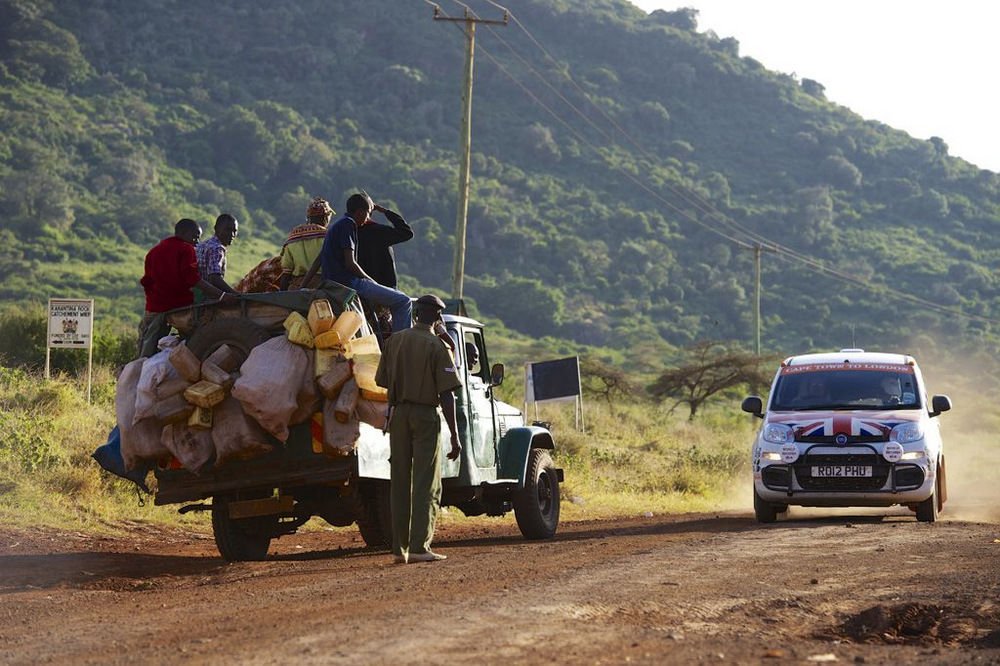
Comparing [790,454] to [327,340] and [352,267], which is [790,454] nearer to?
[352,267]

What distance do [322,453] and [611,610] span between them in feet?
12.7

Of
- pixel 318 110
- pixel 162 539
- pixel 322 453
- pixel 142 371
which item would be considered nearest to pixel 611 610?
pixel 322 453

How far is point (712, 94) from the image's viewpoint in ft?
431

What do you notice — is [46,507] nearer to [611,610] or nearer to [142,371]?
[142,371]

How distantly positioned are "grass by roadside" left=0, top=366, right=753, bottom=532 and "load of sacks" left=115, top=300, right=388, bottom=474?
4.04 m

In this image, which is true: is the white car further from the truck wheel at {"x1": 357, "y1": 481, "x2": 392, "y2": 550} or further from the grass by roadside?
the truck wheel at {"x1": 357, "y1": 481, "x2": 392, "y2": 550}

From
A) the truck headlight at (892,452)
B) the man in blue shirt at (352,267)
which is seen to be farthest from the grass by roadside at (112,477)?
the truck headlight at (892,452)

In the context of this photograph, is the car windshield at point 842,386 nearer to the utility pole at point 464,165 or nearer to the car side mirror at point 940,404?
the car side mirror at point 940,404

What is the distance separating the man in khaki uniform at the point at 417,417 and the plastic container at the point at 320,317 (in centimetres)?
51

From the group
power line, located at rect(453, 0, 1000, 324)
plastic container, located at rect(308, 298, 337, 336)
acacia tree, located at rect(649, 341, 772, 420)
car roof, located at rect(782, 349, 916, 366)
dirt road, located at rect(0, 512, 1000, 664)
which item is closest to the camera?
dirt road, located at rect(0, 512, 1000, 664)

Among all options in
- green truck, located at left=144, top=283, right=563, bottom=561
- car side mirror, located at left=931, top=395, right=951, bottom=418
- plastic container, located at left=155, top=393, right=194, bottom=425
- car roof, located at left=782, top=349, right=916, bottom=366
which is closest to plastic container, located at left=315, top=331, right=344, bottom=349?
green truck, located at left=144, top=283, right=563, bottom=561

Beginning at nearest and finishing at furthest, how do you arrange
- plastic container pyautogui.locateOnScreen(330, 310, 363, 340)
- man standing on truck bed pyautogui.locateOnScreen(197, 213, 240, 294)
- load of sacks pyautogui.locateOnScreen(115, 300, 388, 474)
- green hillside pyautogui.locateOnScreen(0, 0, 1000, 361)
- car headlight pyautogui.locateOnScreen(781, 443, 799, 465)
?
load of sacks pyautogui.locateOnScreen(115, 300, 388, 474) < plastic container pyautogui.locateOnScreen(330, 310, 363, 340) < man standing on truck bed pyautogui.locateOnScreen(197, 213, 240, 294) < car headlight pyautogui.locateOnScreen(781, 443, 799, 465) < green hillside pyautogui.locateOnScreen(0, 0, 1000, 361)

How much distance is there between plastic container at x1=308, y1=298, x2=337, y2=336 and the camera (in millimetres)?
11773

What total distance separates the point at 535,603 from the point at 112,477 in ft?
33.3
